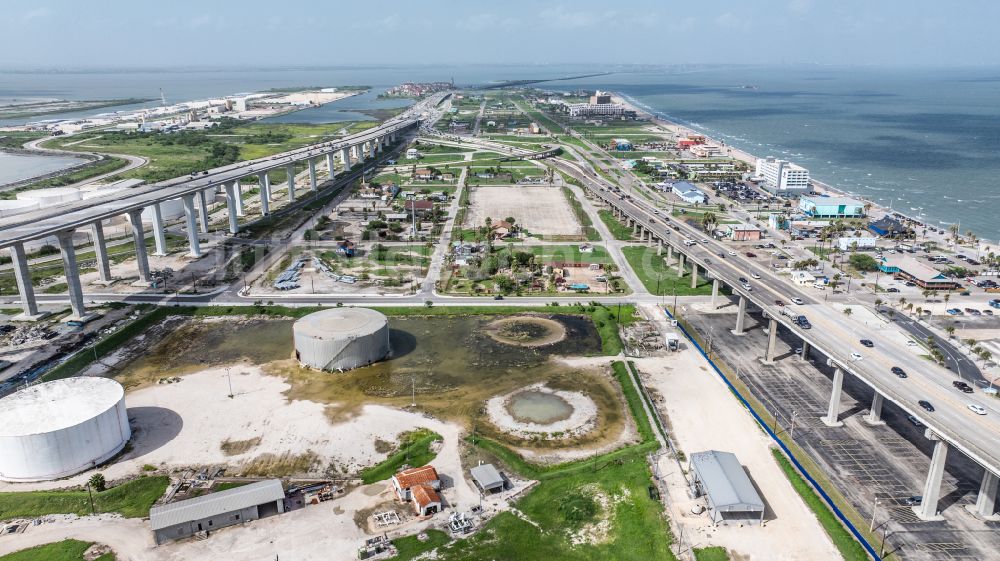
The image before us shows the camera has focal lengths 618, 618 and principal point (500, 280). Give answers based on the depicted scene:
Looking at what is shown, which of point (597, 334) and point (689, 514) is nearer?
point (689, 514)

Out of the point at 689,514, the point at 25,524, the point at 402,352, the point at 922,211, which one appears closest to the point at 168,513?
the point at 25,524

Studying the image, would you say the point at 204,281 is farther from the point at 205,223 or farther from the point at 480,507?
the point at 480,507

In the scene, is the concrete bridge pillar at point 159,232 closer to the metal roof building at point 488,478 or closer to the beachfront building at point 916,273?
the metal roof building at point 488,478

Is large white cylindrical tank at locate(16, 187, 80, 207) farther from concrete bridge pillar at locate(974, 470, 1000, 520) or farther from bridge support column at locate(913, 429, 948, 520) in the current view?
concrete bridge pillar at locate(974, 470, 1000, 520)

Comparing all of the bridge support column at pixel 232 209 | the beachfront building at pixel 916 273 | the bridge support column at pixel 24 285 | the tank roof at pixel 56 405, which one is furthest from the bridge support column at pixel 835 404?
the bridge support column at pixel 232 209

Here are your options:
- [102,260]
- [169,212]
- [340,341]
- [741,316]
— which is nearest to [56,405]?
[340,341]

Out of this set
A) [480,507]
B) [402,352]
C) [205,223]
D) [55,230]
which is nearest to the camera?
[480,507]

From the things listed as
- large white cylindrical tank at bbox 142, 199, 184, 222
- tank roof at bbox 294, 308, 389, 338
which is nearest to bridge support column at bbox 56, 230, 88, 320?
tank roof at bbox 294, 308, 389, 338
